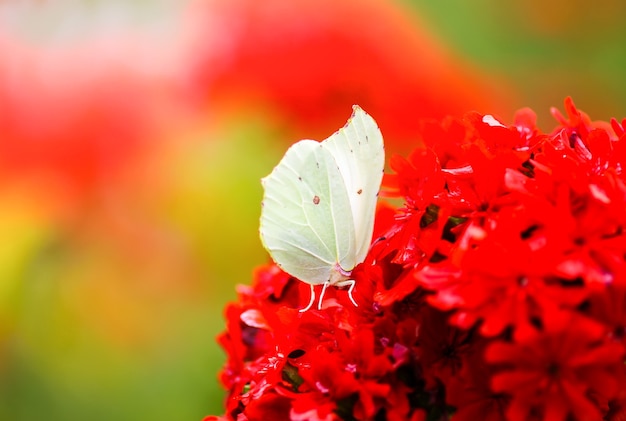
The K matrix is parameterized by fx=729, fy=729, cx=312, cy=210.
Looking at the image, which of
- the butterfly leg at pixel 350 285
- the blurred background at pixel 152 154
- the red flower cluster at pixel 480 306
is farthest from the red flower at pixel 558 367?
the blurred background at pixel 152 154

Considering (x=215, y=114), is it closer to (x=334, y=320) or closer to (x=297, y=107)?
(x=297, y=107)

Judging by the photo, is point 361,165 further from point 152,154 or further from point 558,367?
point 152,154

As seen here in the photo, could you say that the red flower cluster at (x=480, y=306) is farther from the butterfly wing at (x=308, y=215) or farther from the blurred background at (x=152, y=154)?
the blurred background at (x=152, y=154)

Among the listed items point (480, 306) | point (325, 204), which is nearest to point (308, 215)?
point (325, 204)

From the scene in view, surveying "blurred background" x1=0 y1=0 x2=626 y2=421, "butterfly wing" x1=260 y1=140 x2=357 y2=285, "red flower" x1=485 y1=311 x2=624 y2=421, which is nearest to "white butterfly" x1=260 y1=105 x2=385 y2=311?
"butterfly wing" x1=260 y1=140 x2=357 y2=285

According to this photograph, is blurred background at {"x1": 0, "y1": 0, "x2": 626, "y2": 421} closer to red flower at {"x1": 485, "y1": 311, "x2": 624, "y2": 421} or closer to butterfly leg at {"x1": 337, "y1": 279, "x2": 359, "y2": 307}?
butterfly leg at {"x1": 337, "y1": 279, "x2": 359, "y2": 307}

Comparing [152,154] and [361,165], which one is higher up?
[361,165]

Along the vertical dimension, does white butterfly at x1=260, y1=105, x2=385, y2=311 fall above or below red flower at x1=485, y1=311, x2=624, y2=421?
above

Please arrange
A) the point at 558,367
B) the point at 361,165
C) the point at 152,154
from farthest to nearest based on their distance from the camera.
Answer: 1. the point at 152,154
2. the point at 361,165
3. the point at 558,367
